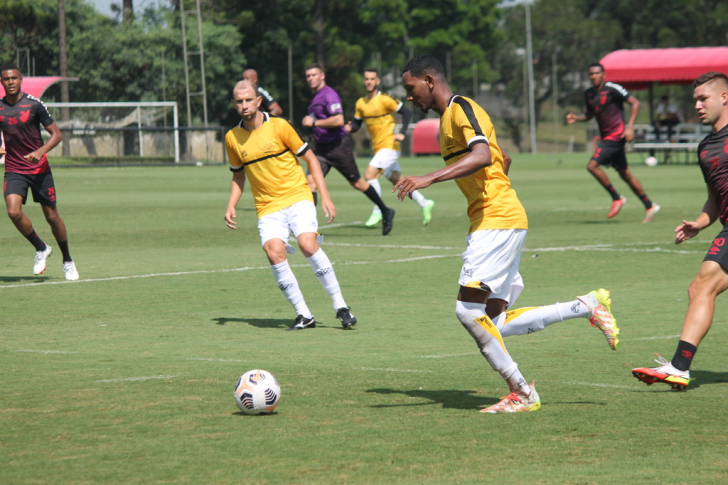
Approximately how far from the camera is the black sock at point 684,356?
6.68 meters

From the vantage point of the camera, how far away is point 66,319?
973 centimetres

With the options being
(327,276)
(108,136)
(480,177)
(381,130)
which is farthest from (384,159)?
(108,136)

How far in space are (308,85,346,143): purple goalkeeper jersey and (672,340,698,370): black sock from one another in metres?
10.6

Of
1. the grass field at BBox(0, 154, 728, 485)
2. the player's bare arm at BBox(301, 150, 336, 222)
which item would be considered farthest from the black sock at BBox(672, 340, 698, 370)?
the player's bare arm at BBox(301, 150, 336, 222)

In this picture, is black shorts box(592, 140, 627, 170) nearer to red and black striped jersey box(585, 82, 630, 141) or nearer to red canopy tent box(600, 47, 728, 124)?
red and black striped jersey box(585, 82, 630, 141)

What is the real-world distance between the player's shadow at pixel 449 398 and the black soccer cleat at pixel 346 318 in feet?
8.25

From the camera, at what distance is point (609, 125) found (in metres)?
19.0

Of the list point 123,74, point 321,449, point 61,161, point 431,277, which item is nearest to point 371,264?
point 431,277

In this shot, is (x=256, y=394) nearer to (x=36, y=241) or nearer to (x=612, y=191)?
(x=36, y=241)

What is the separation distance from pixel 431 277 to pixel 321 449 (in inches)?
288

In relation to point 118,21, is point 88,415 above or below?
below

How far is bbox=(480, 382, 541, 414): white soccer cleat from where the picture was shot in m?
6.09

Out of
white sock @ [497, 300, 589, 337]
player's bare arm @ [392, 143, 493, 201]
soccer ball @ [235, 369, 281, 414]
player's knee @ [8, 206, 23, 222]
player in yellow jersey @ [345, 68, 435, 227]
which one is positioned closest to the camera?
player's bare arm @ [392, 143, 493, 201]

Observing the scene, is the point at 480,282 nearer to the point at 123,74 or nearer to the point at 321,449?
the point at 321,449
